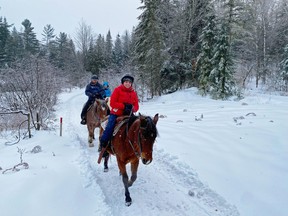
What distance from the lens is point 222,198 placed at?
471cm

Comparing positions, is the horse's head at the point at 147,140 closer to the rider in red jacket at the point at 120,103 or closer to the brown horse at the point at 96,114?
the rider in red jacket at the point at 120,103

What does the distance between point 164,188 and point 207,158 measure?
1841 mm

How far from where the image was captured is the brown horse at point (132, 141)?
12.9 feet

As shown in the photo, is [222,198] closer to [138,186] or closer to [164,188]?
[164,188]

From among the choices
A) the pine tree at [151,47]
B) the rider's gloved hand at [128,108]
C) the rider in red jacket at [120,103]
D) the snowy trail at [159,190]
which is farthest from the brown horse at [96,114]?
the pine tree at [151,47]

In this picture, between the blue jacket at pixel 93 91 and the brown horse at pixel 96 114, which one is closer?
the brown horse at pixel 96 114

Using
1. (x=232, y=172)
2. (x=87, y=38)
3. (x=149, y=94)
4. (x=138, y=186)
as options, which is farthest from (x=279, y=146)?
(x=87, y=38)

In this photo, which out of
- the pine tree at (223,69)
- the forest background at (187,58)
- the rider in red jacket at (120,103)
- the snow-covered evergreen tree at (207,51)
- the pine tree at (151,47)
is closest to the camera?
the rider in red jacket at (120,103)

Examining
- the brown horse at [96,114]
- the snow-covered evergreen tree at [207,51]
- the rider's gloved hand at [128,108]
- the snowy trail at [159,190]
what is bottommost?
the snowy trail at [159,190]

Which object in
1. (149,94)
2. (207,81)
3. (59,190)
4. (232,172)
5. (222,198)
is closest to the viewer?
(222,198)

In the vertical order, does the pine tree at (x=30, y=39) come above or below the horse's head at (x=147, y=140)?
above

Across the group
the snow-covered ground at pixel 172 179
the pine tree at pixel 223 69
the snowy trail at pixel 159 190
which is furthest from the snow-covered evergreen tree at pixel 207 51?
the snowy trail at pixel 159 190

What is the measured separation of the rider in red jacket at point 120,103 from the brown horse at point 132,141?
16cm

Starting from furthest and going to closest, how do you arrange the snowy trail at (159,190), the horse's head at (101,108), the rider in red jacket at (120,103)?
the horse's head at (101,108) → the rider in red jacket at (120,103) → the snowy trail at (159,190)
